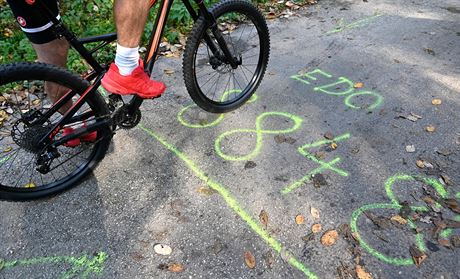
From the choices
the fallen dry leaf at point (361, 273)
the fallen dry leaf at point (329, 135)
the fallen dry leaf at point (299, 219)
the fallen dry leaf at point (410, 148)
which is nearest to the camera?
the fallen dry leaf at point (361, 273)

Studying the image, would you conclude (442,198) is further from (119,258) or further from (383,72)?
(119,258)

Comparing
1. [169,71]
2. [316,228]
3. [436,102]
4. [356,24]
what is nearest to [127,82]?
[316,228]

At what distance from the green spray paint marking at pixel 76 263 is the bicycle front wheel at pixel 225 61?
4.47 feet

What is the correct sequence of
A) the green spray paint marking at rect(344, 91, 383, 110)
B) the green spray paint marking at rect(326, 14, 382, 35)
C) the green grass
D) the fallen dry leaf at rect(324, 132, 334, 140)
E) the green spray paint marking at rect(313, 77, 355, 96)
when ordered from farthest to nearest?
1. the green spray paint marking at rect(326, 14, 382, 35)
2. the green grass
3. the green spray paint marking at rect(313, 77, 355, 96)
4. the green spray paint marking at rect(344, 91, 383, 110)
5. the fallen dry leaf at rect(324, 132, 334, 140)

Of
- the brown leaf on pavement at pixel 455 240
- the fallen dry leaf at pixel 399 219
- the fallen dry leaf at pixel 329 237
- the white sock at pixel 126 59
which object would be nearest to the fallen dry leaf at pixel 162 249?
the fallen dry leaf at pixel 329 237

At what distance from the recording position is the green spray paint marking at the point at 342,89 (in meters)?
3.25

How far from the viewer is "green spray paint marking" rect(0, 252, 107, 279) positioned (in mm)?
1931

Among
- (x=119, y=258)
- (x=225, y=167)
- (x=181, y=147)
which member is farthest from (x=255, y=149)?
(x=119, y=258)

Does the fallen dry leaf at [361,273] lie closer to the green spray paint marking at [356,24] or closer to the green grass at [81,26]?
the green grass at [81,26]

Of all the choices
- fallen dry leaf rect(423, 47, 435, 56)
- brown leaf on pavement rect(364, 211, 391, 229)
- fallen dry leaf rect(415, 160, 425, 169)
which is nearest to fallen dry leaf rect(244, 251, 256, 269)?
brown leaf on pavement rect(364, 211, 391, 229)

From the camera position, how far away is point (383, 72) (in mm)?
3689

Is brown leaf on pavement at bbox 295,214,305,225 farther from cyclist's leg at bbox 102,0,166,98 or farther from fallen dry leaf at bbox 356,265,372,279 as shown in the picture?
cyclist's leg at bbox 102,0,166,98

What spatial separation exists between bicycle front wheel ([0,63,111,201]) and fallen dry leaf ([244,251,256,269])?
1.25 metres

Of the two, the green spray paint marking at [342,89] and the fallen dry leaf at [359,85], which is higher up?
the fallen dry leaf at [359,85]
